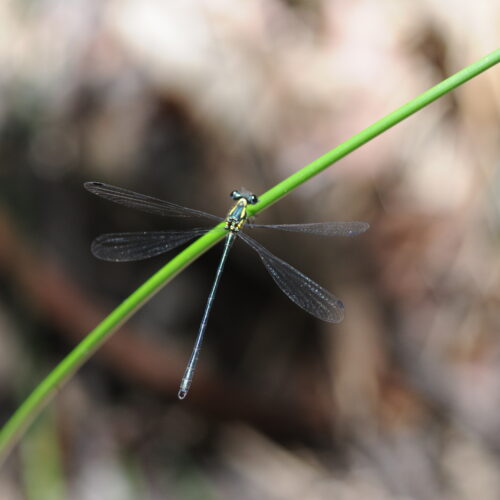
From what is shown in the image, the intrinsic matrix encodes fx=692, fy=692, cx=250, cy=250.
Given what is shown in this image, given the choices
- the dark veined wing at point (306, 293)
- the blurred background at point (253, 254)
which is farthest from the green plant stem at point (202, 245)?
the blurred background at point (253, 254)

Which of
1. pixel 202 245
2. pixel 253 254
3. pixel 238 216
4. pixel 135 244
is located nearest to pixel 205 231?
pixel 238 216

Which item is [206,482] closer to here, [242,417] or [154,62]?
[242,417]

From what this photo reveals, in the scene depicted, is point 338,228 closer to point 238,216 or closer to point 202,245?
point 238,216

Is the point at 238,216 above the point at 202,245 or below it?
above

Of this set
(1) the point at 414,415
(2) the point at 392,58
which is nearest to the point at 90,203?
(2) the point at 392,58

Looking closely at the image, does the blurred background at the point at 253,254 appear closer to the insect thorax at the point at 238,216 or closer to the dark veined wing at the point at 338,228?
the insect thorax at the point at 238,216

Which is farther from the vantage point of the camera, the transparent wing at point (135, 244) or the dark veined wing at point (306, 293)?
the transparent wing at point (135, 244)

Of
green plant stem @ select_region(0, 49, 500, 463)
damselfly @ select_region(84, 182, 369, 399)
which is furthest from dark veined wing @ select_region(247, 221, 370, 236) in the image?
green plant stem @ select_region(0, 49, 500, 463)
